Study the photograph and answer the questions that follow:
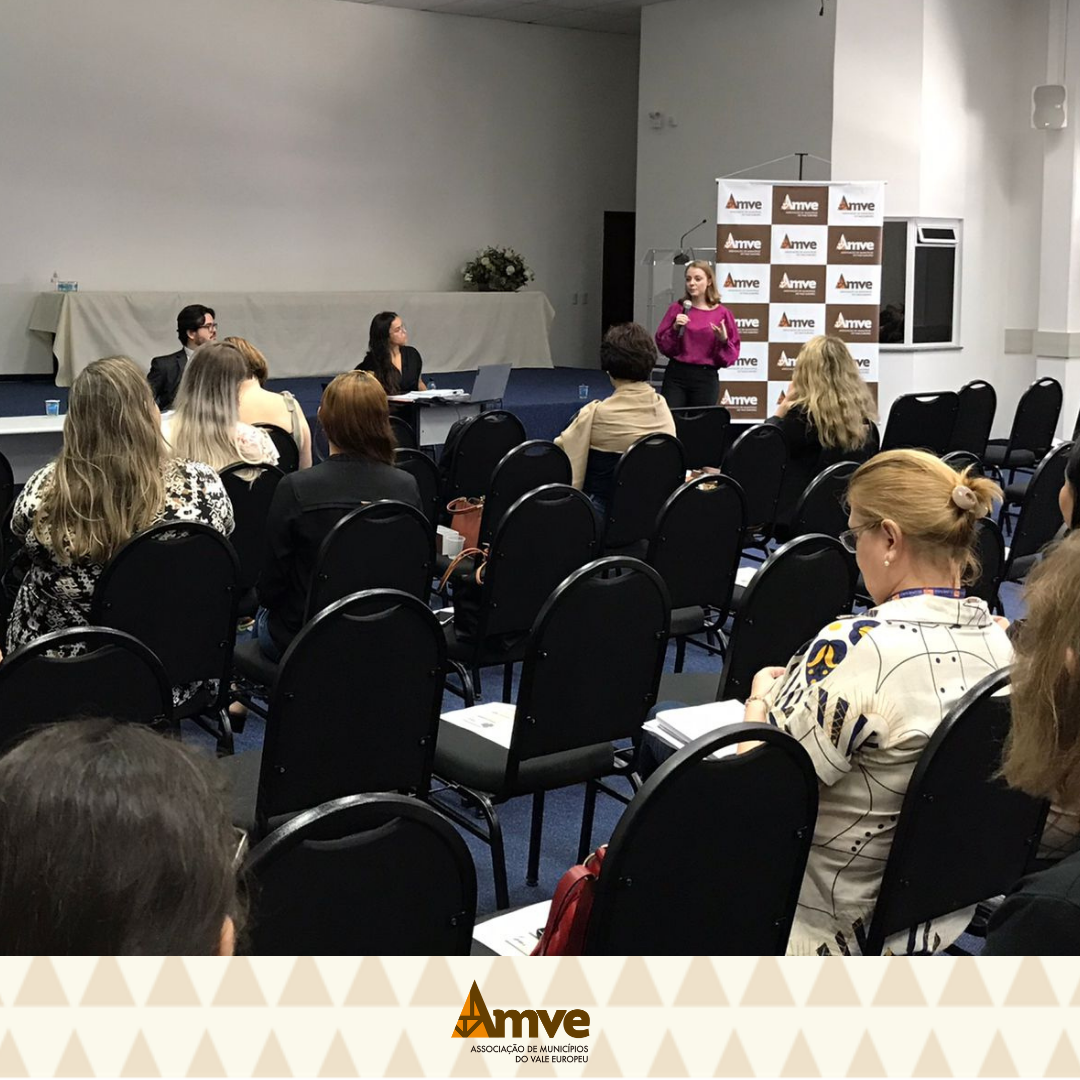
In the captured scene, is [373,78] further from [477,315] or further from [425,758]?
[425,758]

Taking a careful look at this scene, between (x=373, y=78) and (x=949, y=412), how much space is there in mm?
8905

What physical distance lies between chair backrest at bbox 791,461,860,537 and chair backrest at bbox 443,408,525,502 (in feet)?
5.11

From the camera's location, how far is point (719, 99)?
487 inches

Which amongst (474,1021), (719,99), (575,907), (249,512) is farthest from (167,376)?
(719,99)

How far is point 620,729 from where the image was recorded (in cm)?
311

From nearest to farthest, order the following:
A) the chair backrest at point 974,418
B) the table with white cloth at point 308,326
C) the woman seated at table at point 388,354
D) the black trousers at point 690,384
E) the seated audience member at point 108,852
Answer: the seated audience member at point 108,852
the chair backrest at point 974,418
the woman seated at table at point 388,354
the black trousers at point 690,384
the table with white cloth at point 308,326

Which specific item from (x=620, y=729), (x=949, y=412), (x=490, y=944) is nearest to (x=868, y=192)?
(x=949, y=412)

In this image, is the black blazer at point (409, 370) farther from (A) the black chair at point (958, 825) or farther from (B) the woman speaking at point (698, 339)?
(A) the black chair at point (958, 825)

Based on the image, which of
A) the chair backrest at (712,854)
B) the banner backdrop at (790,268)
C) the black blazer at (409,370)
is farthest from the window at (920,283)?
the chair backrest at (712,854)

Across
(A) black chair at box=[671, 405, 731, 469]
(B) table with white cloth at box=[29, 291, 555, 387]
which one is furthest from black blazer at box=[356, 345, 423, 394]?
(B) table with white cloth at box=[29, 291, 555, 387]

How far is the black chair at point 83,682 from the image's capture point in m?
2.45

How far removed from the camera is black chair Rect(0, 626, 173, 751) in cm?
245

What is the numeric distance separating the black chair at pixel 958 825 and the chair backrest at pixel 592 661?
0.90 metres

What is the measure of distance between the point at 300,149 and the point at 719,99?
443 cm
